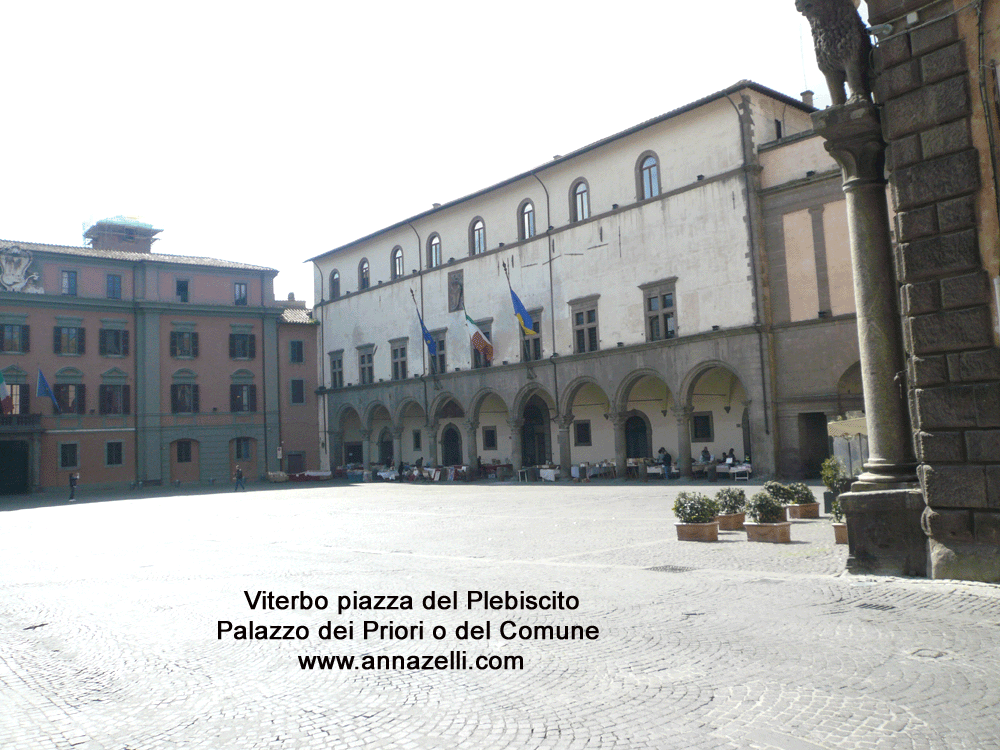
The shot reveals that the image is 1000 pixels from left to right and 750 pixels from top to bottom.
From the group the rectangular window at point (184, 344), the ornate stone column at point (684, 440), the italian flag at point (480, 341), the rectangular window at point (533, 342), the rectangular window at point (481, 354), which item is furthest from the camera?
the rectangular window at point (184, 344)

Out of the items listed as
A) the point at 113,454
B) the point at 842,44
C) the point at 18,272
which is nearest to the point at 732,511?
the point at 842,44

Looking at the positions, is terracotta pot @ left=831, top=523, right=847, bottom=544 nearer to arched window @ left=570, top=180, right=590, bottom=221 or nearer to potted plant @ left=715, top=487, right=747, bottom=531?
potted plant @ left=715, top=487, right=747, bottom=531

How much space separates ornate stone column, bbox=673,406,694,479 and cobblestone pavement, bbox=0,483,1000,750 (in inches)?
701

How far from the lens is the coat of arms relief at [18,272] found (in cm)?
4297

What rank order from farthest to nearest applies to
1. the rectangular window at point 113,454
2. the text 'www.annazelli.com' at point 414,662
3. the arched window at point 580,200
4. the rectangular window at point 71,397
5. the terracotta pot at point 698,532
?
1. the rectangular window at point 113,454
2. the rectangular window at point 71,397
3. the arched window at point 580,200
4. the terracotta pot at point 698,532
5. the text 'www.annazelli.com' at point 414,662

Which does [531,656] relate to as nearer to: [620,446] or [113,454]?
[620,446]

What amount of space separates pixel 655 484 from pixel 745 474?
318 cm

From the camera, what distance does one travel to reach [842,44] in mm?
9562

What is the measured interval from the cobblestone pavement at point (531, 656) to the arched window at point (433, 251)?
31.1 m

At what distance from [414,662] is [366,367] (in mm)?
42333

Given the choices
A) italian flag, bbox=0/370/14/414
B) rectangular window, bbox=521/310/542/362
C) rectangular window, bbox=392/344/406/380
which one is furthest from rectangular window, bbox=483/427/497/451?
italian flag, bbox=0/370/14/414

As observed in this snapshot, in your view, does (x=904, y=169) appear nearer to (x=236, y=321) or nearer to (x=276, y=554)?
(x=276, y=554)

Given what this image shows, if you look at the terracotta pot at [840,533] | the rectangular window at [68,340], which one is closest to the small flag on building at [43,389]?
the rectangular window at [68,340]

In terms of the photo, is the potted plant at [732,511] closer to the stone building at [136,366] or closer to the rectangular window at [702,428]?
the rectangular window at [702,428]
